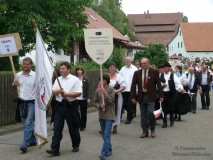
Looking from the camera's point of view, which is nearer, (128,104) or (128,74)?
(128,104)

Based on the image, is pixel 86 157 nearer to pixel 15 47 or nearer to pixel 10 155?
pixel 10 155

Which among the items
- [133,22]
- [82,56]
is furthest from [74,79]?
[133,22]

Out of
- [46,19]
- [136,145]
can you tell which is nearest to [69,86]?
[136,145]

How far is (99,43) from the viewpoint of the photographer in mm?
9742

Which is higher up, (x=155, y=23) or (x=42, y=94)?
(x=155, y=23)

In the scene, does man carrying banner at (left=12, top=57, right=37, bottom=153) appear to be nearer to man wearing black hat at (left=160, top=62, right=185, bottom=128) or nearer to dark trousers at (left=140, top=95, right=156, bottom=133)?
dark trousers at (left=140, top=95, right=156, bottom=133)

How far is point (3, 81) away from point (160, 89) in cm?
435

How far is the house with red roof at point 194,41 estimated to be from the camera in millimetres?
98875

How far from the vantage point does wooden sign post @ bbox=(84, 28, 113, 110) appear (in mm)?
9664

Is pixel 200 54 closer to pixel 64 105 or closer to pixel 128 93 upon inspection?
pixel 128 93

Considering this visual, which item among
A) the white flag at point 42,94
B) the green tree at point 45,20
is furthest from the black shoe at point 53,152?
the green tree at point 45,20

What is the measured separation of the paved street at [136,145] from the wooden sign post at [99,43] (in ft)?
6.23

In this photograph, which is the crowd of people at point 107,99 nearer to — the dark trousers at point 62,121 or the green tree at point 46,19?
the dark trousers at point 62,121

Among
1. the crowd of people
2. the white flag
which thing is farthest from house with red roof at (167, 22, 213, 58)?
the white flag
